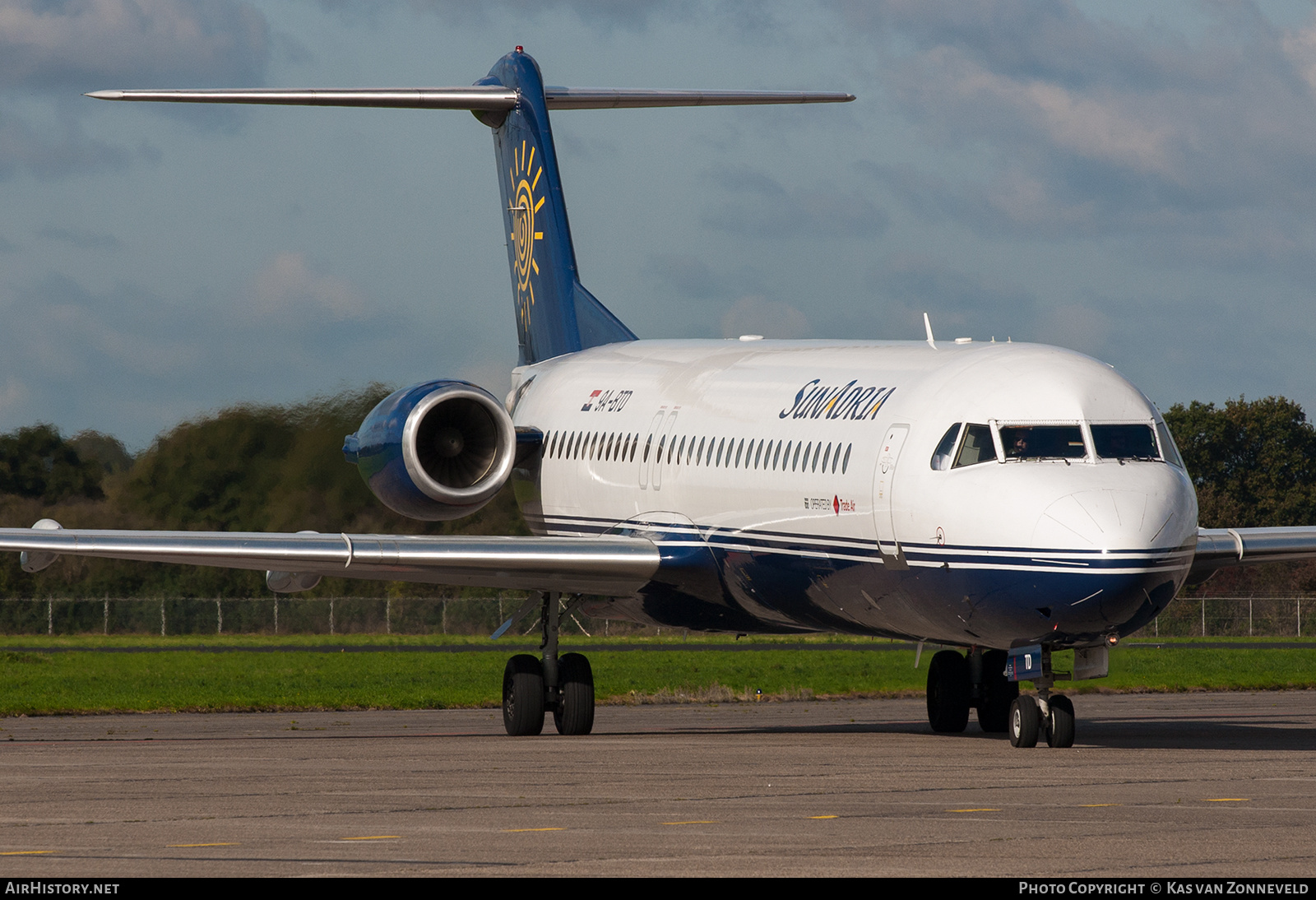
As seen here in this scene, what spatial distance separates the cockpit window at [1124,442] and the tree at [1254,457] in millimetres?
60376

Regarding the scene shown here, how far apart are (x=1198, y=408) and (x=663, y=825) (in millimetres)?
76148

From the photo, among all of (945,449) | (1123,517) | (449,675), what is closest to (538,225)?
(449,675)

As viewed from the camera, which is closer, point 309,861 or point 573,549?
point 309,861

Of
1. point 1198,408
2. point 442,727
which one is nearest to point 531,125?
point 442,727

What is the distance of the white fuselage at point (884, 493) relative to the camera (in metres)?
17.5

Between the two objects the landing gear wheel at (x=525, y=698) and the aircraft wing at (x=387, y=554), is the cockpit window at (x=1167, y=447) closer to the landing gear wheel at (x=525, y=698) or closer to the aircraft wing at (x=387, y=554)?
the aircraft wing at (x=387, y=554)

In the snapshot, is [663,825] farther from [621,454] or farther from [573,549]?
[621,454]

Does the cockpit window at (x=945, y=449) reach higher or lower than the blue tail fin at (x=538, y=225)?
lower

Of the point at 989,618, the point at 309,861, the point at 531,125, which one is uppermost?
the point at 531,125

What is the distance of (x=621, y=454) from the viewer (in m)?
25.2

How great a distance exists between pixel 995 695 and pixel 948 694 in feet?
1.67

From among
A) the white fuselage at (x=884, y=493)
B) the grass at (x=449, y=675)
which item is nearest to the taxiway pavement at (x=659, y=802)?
the white fuselage at (x=884, y=493)

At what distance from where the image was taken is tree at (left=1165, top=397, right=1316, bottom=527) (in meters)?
78.7

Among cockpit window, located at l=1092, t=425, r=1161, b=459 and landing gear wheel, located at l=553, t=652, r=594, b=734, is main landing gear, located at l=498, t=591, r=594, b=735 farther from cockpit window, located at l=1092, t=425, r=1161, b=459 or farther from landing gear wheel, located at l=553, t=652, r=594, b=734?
cockpit window, located at l=1092, t=425, r=1161, b=459
